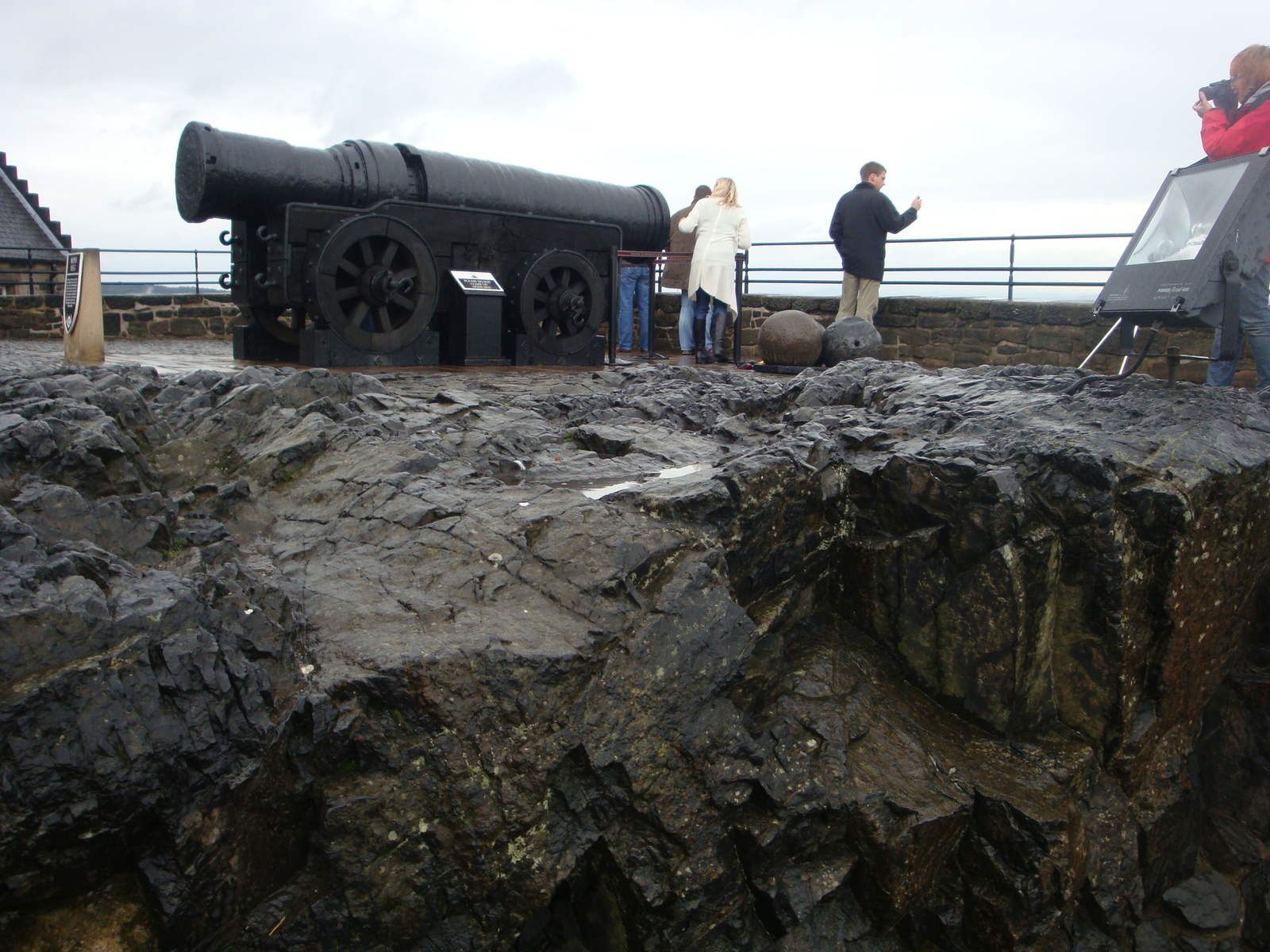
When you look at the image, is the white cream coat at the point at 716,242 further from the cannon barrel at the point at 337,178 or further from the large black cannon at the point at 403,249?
the cannon barrel at the point at 337,178

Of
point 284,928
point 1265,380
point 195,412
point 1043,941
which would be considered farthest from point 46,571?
point 1265,380

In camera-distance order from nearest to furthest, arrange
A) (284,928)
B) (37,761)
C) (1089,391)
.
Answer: (37,761) → (284,928) → (1089,391)

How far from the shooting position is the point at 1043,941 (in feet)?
9.21

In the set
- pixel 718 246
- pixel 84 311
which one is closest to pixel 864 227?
pixel 718 246

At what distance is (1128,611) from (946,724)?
0.69 m

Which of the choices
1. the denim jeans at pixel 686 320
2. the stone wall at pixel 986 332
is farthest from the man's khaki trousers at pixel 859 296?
the denim jeans at pixel 686 320

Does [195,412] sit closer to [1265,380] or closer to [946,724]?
[946,724]

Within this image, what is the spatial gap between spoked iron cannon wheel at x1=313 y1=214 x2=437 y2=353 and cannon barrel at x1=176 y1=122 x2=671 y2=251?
381mm

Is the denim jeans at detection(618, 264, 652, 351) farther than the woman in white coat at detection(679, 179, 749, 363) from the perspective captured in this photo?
Yes

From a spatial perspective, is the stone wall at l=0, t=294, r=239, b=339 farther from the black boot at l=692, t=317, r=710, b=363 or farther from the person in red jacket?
the person in red jacket

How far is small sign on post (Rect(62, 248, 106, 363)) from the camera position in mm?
7672

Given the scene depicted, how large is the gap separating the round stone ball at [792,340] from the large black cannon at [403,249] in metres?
1.94

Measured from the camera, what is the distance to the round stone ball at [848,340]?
33.9ft

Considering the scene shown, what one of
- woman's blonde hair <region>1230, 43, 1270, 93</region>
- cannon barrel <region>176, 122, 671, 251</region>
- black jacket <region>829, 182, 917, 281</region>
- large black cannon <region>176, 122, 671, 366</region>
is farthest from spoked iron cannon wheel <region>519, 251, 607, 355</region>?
woman's blonde hair <region>1230, 43, 1270, 93</region>
